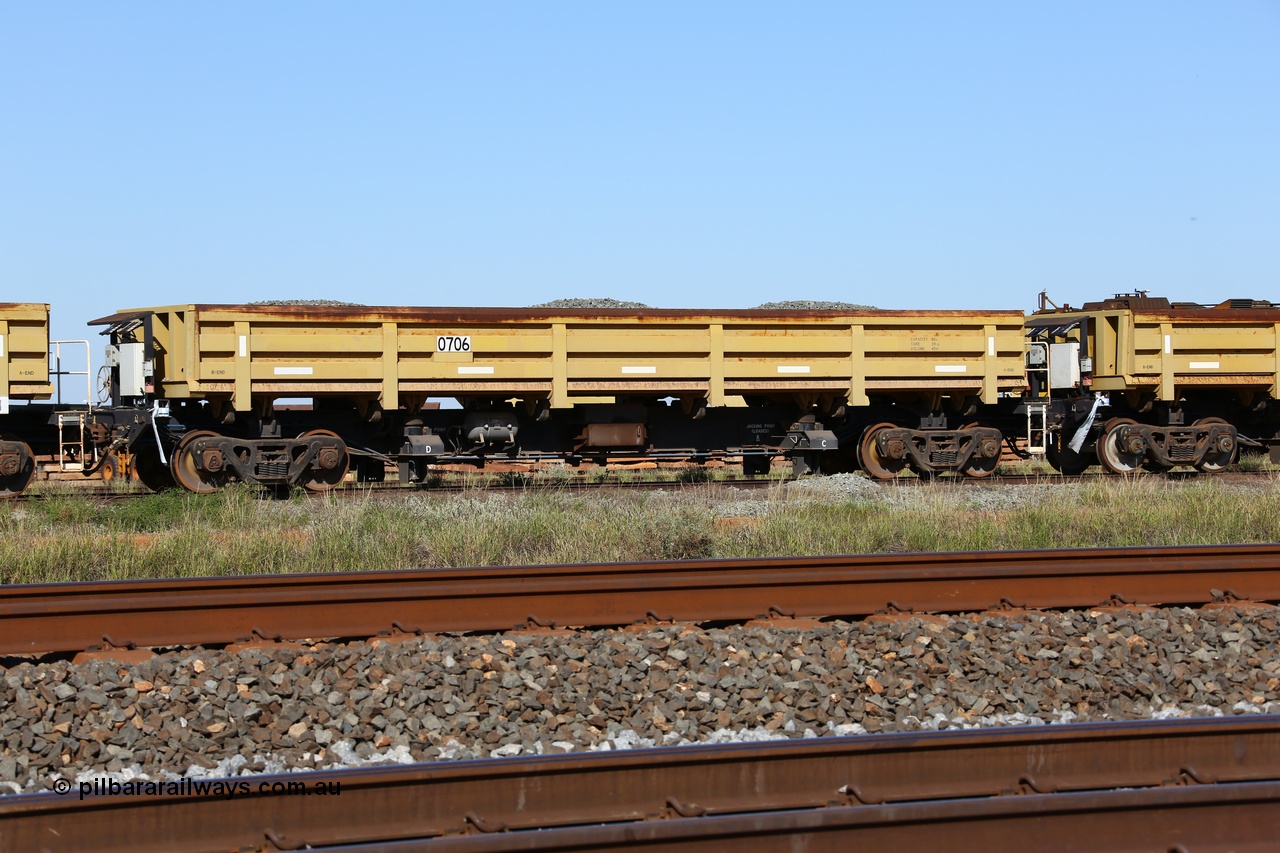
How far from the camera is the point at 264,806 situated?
3.78 metres

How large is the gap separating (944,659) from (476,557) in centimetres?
410

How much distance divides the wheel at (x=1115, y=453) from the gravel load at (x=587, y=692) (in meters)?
11.8

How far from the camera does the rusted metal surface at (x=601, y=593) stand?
6.29 meters

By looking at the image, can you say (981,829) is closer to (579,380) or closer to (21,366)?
(579,380)

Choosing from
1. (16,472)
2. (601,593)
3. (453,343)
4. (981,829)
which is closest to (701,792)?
(981,829)

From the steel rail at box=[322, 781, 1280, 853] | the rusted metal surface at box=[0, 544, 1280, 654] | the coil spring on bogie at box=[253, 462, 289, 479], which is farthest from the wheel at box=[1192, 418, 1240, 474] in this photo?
the steel rail at box=[322, 781, 1280, 853]

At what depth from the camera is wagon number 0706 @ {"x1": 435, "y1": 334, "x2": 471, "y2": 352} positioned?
15294mm

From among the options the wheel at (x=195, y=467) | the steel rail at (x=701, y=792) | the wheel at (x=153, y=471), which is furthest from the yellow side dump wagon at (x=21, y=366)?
the steel rail at (x=701, y=792)

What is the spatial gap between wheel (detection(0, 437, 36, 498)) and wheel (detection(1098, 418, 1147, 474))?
49.2 feet

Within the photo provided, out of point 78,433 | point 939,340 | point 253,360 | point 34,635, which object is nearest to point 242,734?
point 34,635

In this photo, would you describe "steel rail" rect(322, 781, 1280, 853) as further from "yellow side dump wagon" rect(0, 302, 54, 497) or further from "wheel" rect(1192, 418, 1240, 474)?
"wheel" rect(1192, 418, 1240, 474)

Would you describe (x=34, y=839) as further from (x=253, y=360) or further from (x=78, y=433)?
(x=78, y=433)

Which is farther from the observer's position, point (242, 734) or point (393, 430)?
point (393, 430)

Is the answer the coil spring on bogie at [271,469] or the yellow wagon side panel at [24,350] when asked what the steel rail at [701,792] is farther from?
the yellow wagon side panel at [24,350]
